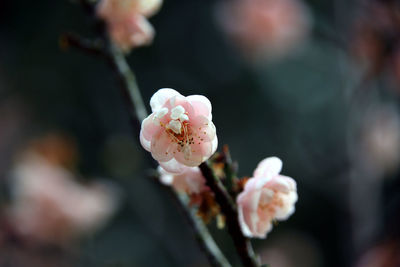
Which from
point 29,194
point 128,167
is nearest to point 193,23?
point 128,167

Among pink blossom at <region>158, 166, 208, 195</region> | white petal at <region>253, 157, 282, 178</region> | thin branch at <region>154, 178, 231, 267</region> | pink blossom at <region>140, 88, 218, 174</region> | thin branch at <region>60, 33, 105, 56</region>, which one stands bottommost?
thin branch at <region>154, 178, 231, 267</region>

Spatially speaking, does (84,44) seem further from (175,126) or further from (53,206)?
(53,206)

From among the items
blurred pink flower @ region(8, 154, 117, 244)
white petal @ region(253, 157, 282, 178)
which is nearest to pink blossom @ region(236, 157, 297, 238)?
white petal @ region(253, 157, 282, 178)

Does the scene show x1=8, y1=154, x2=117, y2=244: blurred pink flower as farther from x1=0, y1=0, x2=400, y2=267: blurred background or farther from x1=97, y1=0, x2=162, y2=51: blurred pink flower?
x1=97, y1=0, x2=162, y2=51: blurred pink flower

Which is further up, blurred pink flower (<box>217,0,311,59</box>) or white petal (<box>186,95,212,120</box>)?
blurred pink flower (<box>217,0,311,59</box>)

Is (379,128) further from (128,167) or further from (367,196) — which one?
(128,167)

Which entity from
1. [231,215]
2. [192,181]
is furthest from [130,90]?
[231,215]

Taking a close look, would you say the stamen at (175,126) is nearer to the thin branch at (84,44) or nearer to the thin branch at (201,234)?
the thin branch at (201,234)
